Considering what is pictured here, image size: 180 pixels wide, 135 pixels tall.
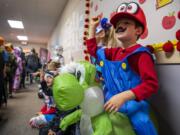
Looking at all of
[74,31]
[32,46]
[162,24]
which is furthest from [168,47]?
[32,46]

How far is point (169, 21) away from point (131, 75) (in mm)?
308

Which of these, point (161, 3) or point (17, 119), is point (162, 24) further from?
point (17, 119)

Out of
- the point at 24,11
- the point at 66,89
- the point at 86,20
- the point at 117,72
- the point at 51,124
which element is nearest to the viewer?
the point at 66,89

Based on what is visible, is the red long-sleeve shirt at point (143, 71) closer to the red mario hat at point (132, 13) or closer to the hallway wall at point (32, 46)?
the red mario hat at point (132, 13)

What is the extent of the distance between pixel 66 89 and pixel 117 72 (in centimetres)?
23

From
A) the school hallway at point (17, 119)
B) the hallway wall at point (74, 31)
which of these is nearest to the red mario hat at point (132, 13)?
the hallway wall at point (74, 31)

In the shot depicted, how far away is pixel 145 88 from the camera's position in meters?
0.67

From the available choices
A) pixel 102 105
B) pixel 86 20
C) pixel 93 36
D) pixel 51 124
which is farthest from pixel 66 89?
pixel 86 20

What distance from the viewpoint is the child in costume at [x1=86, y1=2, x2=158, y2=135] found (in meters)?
0.66

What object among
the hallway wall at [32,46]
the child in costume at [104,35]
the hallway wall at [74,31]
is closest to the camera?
the child in costume at [104,35]

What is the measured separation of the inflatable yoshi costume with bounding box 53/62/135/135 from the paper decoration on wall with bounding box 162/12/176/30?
388 millimetres

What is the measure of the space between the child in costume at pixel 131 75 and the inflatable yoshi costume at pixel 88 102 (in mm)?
41

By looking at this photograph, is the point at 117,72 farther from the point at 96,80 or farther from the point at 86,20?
the point at 86,20

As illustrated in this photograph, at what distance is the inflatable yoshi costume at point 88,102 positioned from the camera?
2.19 ft
